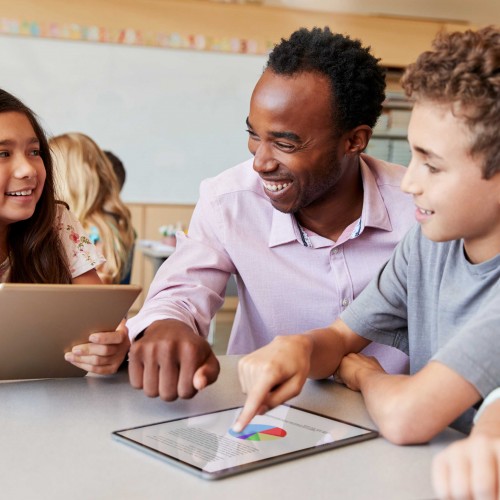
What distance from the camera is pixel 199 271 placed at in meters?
1.67

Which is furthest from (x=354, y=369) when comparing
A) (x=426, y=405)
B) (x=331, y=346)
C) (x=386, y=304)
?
(x=426, y=405)

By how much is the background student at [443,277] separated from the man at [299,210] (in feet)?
1.31

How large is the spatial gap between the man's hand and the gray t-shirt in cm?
32

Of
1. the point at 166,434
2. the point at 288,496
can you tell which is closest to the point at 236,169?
the point at 166,434

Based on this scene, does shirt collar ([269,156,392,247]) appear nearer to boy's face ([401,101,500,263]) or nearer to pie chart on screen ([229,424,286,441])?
boy's face ([401,101,500,263])

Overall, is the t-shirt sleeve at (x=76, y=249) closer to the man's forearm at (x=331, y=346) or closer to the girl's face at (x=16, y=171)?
the girl's face at (x=16, y=171)

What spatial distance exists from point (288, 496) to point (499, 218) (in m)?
0.54

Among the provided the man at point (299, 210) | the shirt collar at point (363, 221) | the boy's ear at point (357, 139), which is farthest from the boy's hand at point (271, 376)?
the boy's ear at point (357, 139)

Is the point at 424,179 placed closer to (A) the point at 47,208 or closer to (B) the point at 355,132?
(B) the point at 355,132

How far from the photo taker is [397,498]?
77 centimetres

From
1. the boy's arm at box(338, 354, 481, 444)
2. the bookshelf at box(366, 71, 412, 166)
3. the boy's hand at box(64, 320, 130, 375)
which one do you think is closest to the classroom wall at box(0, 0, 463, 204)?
the bookshelf at box(366, 71, 412, 166)

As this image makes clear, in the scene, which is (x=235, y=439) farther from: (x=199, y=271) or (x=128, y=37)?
(x=128, y=37)

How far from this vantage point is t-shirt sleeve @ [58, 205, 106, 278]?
178cm

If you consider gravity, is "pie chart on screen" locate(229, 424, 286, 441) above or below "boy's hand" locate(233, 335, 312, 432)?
below
